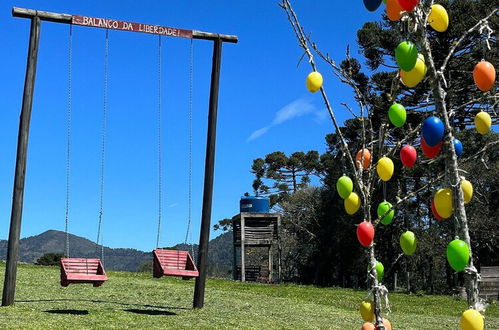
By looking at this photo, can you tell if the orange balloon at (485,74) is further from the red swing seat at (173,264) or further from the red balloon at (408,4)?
the red swing seat at (173,264)

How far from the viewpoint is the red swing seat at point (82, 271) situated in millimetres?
11102

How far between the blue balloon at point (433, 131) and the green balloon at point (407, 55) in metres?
0.46

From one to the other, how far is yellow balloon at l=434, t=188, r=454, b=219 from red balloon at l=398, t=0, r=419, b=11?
147 centimetres

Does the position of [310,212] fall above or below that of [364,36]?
below

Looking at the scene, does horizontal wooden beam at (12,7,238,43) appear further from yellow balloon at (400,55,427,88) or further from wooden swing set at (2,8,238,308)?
yellow balloon at (400,55,427,88)

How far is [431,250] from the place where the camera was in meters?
28.2

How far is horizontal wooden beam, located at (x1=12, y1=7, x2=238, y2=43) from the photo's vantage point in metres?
12.8

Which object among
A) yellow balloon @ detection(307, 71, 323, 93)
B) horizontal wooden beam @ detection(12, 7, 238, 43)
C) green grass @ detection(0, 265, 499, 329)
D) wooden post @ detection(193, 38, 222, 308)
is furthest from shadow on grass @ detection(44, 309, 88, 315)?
yellow balloon @ detection(307, 71, 323, 93)

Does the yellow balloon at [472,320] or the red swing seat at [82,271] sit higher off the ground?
the red swing seat at [82,271]

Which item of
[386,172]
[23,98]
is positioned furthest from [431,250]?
[386,172]

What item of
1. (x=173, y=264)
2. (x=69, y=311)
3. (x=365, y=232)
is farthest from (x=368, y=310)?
(x=69, y=311)

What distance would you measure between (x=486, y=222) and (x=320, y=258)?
1045cm

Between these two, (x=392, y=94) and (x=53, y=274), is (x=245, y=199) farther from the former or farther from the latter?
(x=392, y=94)

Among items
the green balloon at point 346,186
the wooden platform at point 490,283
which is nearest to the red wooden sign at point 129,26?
the green balloon at point 346,186
